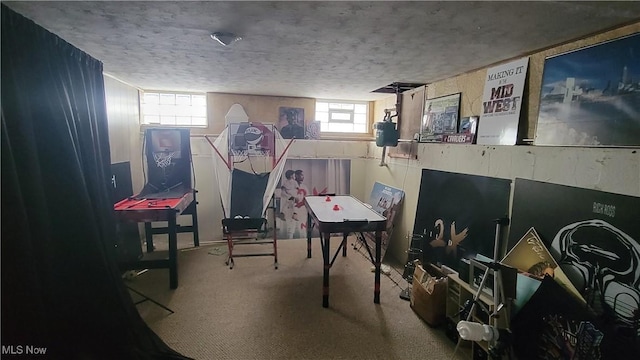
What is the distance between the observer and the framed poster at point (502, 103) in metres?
2.26

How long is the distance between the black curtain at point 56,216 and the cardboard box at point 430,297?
2.02 m

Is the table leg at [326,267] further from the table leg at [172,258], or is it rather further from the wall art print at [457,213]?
the table leg at [172,258]

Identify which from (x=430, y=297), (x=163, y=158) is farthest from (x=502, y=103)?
(x=163, y=158)

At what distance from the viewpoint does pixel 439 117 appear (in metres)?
3.22

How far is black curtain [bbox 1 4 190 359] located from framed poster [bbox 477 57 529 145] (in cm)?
301

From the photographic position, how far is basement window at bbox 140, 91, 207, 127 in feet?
14.8

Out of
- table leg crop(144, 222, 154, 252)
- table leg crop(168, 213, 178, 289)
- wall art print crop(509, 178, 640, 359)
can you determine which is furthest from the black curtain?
wall art print crop(509, 178, 640, 359)

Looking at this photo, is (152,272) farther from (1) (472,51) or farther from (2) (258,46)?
(1) (472,51)

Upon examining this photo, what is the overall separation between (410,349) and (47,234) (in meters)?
2.49

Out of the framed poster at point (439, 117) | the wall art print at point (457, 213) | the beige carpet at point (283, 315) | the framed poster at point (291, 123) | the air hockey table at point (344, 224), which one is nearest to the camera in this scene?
the beige carpet at point (283, 315)

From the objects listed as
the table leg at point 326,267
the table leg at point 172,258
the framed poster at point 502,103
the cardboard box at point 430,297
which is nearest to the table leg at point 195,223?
the table leg at point 172,258

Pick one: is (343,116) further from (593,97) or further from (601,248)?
(601,248)

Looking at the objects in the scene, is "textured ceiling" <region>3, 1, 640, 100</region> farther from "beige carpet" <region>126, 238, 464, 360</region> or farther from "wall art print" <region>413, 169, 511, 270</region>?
"beige carpet" <region>126, 238, 464, 360</region>

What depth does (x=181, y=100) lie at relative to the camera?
4.62 m
